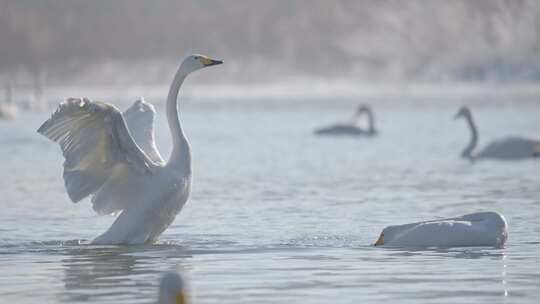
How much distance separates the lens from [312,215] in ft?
44.5

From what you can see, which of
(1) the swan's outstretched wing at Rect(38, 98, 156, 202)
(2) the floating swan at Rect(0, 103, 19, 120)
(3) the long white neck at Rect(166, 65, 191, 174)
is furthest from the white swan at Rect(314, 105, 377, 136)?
(1) the swan's outstretched wing at Rect(38, 98, 156, 202)

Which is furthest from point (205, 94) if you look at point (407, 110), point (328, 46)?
point (407, 110)

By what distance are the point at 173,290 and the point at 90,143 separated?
4.89 m

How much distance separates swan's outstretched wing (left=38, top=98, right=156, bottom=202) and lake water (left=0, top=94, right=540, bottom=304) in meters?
0.56

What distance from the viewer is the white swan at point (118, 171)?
35.9 feet

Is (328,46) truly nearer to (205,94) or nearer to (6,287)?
(205,94)

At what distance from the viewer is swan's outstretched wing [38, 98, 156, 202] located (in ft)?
35.5

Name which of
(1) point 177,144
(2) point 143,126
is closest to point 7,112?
(2) point 143,126

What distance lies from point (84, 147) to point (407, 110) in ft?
103

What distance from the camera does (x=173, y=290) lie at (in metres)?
6.37

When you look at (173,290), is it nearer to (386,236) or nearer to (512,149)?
(386,236)

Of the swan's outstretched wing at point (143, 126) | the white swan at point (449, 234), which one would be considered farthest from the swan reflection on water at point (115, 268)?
the white swan at point (449, 234)

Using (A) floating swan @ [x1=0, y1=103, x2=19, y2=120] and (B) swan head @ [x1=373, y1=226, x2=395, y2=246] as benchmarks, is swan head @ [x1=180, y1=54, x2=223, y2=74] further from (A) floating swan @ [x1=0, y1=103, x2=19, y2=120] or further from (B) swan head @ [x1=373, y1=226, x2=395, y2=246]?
(A) floating swan @ [x1=0, y1=103, x2=19, y2=120]

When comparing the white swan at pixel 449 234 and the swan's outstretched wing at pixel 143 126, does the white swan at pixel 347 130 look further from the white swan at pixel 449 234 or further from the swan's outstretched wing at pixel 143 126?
the white swan at pixel 449 234
